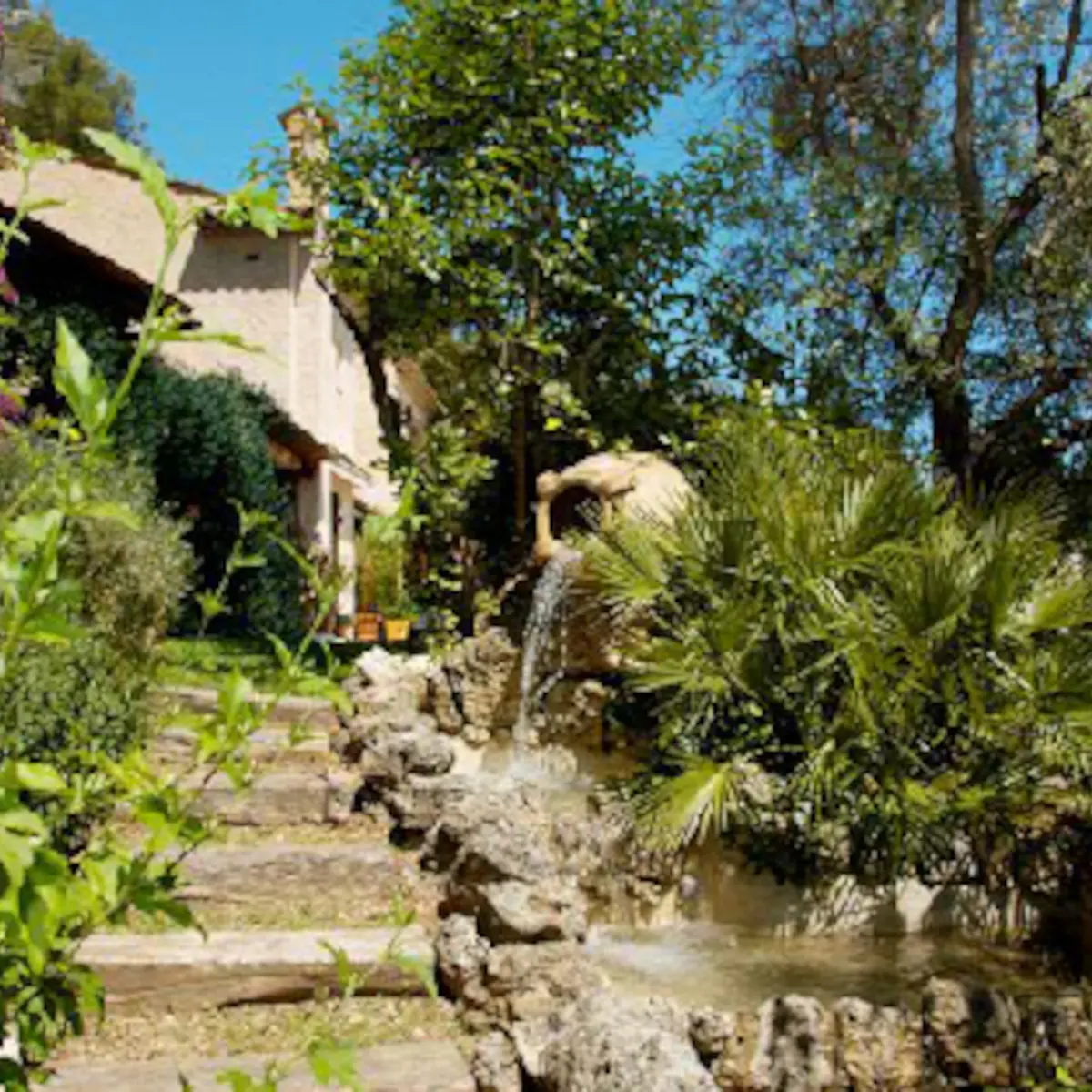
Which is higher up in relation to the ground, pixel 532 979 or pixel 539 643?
pixel 539 643

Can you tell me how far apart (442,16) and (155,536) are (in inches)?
225

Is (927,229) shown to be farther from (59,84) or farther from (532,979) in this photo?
(59,84)

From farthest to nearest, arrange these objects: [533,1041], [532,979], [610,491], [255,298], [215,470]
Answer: [255,298], [215,470], [610,491], [532,979], [533,1041]

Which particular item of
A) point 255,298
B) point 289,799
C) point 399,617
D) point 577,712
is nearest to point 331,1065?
point 289,799

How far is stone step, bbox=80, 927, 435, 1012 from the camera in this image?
553cm

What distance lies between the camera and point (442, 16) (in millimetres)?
11688

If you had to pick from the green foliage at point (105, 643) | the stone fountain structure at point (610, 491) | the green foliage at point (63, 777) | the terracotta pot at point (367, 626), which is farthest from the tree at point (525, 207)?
the green foliage at point (63, 777)

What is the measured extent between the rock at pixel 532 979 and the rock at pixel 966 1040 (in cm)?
138

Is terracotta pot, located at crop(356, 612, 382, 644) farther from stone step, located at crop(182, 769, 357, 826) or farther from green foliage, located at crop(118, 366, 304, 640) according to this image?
stone step, located at crop(182, 769, 357, 826)

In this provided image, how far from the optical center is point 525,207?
11672mm

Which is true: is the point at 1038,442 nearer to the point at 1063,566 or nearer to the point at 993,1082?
the point at 1063,566

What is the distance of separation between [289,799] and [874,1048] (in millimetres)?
4147

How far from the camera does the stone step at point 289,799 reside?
7.79 metres

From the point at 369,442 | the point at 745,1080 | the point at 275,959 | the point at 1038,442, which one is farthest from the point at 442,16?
the point at 369,442
